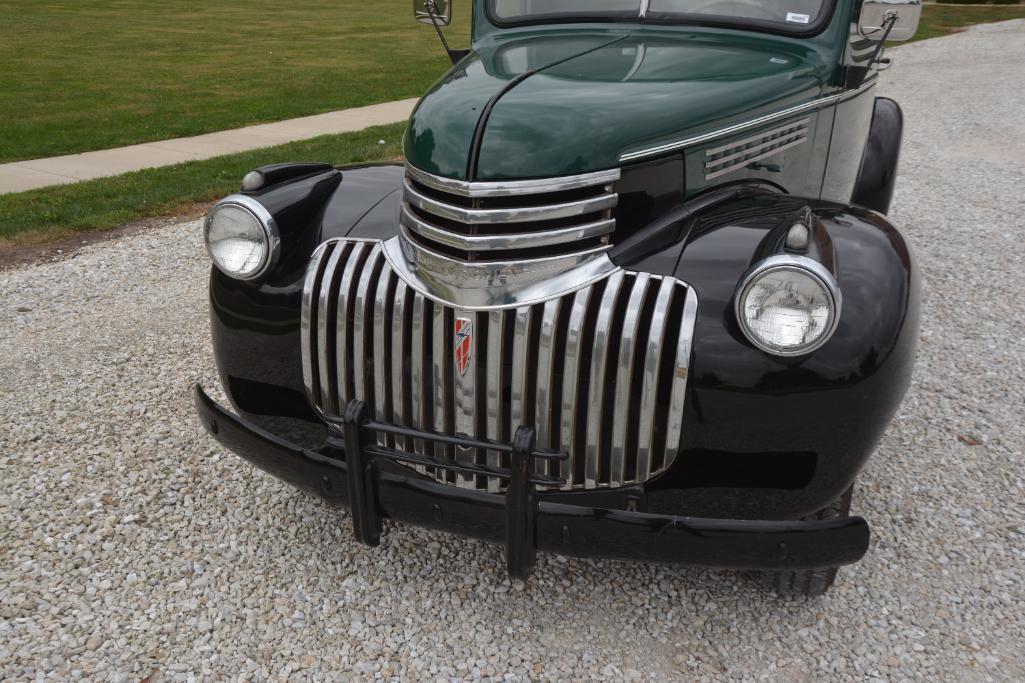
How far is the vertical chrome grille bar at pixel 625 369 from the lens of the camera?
2240mm

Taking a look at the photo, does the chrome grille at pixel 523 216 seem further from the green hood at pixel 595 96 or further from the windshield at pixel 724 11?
the windshield at pixel 724 11

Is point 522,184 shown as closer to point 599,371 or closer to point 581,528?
point 599,371

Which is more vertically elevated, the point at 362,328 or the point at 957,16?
the point at 362,328

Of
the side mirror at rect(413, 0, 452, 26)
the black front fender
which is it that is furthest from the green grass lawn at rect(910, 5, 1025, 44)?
the black front fender

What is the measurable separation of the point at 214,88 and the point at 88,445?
10872 millimetres

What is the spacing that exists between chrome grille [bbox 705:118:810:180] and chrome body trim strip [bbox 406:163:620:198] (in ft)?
1.61

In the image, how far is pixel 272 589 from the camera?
9.45ft

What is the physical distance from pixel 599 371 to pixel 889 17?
6.79 ft

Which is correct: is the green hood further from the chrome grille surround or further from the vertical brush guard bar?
the vertical brush guard bar

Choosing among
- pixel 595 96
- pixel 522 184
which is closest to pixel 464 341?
pixel 522 184

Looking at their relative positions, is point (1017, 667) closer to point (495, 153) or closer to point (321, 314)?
point (495, 153)

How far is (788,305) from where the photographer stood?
2.17 meters

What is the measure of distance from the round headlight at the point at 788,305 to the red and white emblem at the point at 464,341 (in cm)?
70

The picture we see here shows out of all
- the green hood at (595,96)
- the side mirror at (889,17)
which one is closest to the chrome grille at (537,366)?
the green hood at (595,96)
